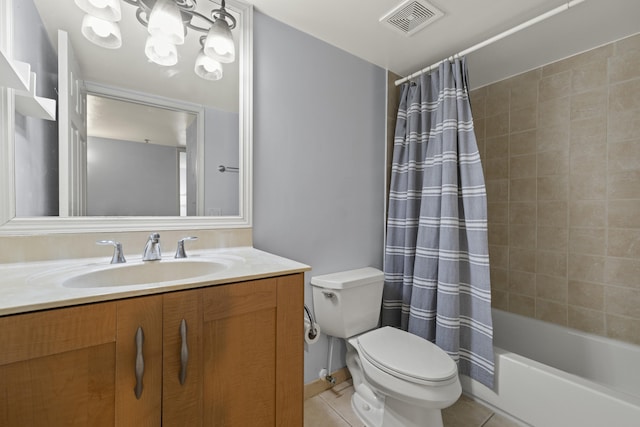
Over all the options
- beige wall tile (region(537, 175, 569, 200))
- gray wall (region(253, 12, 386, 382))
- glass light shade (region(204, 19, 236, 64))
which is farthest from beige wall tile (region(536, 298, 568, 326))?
glass light shade (region(204, 19, 236, 64))

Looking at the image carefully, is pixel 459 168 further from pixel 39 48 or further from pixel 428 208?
pixel 39 48

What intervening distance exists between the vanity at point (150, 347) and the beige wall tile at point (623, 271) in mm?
1954

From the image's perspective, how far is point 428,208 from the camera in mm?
1667

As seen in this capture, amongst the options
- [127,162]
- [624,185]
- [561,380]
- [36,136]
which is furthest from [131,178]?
[624,185]

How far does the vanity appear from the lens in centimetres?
58

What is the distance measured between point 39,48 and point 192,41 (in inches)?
21.0

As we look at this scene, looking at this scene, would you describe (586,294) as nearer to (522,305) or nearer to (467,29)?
(522,305)

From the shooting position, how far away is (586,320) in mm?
1729

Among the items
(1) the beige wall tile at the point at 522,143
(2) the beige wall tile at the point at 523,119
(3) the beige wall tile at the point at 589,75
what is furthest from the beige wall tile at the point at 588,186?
(3) the beige wall tile at the point at 589,75

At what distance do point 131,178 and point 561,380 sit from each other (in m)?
2.11

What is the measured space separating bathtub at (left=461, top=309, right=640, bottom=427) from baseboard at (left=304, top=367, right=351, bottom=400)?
2.30ft

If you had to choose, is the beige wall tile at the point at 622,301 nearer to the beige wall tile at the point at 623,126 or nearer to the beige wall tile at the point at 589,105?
the beige wall tile at the point at 623,126

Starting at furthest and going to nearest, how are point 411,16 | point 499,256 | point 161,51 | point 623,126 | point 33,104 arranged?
point 499,256 → point 623,126 → point 411,16 → point 161,51 → point 33,104

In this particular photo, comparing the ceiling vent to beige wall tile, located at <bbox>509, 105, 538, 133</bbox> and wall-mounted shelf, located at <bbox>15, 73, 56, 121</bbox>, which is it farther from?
wall-mounted shelf, located at <bbox>15, 73, 56, 121</bbox>
